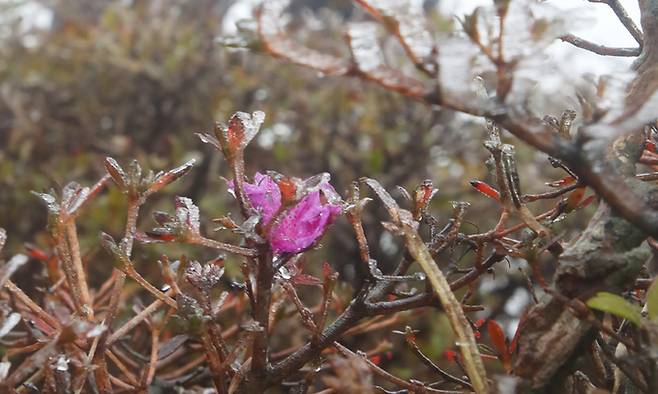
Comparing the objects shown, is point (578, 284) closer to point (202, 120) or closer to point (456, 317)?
point (456, 317)

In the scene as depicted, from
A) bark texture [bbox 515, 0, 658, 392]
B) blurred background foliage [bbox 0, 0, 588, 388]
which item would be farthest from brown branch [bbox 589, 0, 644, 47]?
blurred background foliage [bbox 0, 0, 588, 388]

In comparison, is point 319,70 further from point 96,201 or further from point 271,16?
point 96,201

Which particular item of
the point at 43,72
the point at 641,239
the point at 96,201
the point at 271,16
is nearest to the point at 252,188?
the point at 271,16

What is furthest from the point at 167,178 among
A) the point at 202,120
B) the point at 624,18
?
the point at 202,120

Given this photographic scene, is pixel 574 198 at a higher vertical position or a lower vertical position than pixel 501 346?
higher

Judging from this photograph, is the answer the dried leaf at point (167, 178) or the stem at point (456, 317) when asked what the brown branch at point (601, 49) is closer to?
the stem at point (456, 317)

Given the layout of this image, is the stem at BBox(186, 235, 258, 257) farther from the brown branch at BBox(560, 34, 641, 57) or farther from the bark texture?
the brown branch at BBox(560, 34, 641, 57)
